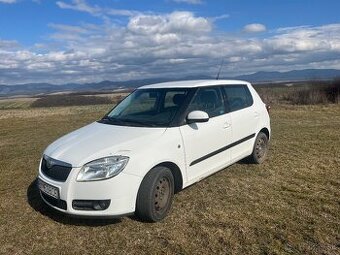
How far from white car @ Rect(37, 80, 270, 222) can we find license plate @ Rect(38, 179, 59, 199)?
0.01 m

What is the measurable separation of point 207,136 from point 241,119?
1.19 meters

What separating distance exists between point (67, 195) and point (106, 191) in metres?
0.49

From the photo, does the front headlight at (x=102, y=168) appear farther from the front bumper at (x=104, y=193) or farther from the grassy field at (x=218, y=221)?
the grassy field at (x=218, y=221)

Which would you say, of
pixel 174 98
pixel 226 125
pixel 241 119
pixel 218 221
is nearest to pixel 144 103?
pixel 174 98

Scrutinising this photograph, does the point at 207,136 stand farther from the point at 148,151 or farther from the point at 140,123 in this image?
the point at 148,151

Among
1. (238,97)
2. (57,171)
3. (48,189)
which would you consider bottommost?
(48,189)

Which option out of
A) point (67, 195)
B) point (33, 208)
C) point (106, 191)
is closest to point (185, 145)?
point (106, 191)

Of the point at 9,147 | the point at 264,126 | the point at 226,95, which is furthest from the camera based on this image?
the point at 9,147

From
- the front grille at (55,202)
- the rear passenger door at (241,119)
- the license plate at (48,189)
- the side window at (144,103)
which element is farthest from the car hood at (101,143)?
the rear passenger door at (241,119)

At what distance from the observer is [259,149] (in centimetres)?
729

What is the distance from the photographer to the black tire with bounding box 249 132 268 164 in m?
7.14

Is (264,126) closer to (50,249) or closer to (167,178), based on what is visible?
(167,178)

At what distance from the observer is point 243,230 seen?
442 centimetres

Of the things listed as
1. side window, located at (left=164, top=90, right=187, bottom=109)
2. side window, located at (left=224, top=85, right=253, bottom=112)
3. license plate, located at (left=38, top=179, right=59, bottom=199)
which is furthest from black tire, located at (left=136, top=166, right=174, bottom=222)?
side window, located at (left=224, top=85, right=253, bottom=112)
